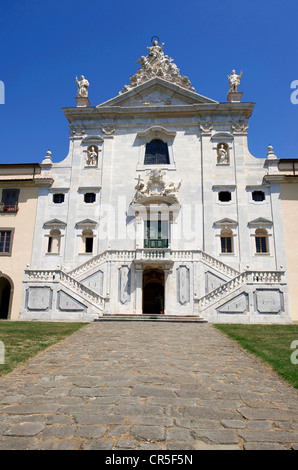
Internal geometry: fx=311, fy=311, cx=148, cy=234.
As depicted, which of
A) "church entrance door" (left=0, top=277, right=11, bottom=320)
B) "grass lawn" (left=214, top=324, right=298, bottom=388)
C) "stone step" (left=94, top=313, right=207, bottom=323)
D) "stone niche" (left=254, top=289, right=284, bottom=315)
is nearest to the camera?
"grass lawn" (left=214, top=324, right=298, bottom=388)

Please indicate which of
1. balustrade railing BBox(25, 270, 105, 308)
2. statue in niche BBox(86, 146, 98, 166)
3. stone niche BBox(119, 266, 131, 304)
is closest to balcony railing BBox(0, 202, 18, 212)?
statue in niche BBox(86, 146, 98, 166)

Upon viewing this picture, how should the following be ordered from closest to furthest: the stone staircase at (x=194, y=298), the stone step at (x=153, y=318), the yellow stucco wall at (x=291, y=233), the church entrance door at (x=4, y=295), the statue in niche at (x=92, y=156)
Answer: the stone step at (x=153, y=318)
the stone staircase at (x=194, y=298)
the yellow stucco wall at (x=291, y=233)
the church entrance door at (x=4, y=295)
the statue in niche at (x=92, y=156)

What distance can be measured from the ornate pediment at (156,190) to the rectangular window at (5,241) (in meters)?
11.8

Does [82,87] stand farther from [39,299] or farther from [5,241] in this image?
[39,299]

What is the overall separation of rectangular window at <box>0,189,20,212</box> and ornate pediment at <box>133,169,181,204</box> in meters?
11.2

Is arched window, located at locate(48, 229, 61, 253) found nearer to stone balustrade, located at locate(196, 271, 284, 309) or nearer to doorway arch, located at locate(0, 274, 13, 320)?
doorway arch, located at locate(0, 274, 13, 320)

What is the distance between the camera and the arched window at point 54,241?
93.1 ft

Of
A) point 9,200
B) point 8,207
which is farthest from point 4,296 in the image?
point 9,200

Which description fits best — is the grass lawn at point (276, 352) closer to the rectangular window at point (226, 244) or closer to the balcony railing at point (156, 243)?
the balcony railing at point (156, 243)

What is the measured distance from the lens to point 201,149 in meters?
30.0

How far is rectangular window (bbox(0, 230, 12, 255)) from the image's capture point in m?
27.8

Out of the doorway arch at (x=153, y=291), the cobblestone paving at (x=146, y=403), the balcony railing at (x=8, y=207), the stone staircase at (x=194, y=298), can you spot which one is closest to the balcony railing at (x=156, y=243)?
the doorway arch at (x=153, y=291)
